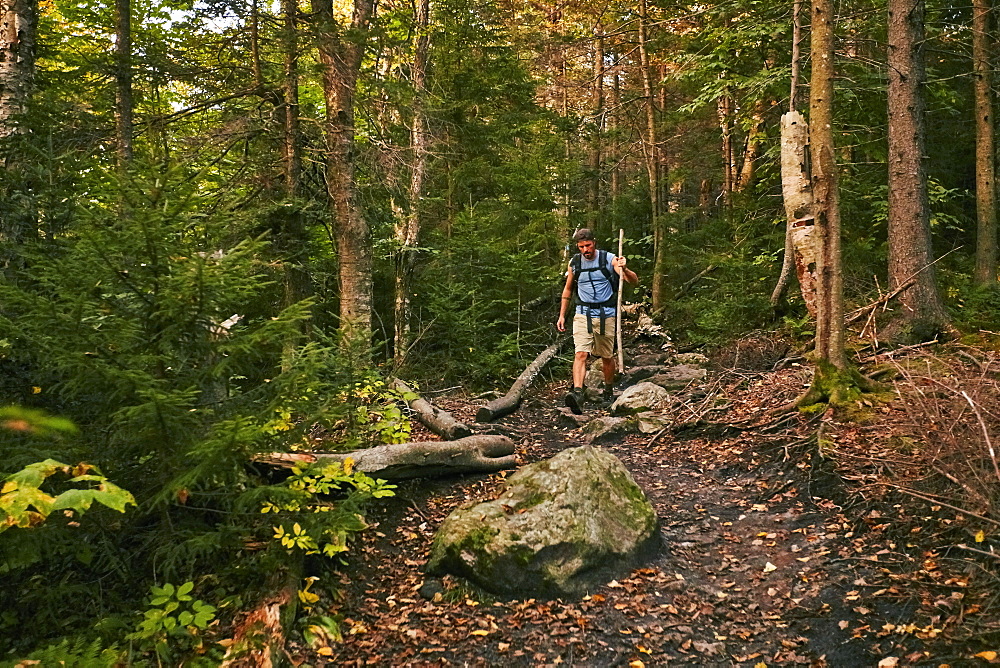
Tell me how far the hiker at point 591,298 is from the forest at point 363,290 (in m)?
1.13

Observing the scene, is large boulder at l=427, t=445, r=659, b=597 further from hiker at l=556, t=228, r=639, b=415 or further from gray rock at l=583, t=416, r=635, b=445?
hiker at l=556, t=228, r=639, b=415

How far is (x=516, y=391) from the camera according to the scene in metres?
10.3

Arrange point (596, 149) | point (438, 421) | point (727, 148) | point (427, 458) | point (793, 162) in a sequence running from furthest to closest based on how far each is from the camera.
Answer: point (596, 149), point (727, 148), point (793, 162), point (438, 421), point (427, 458)

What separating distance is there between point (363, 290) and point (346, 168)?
1.68 meters

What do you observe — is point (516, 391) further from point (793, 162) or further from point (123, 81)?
point (123, 81)

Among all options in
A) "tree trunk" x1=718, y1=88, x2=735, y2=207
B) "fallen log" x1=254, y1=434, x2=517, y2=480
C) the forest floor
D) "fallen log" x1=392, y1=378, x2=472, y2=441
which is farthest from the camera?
"tree trunk" x1=718, y1=88, x2=735, y2=207

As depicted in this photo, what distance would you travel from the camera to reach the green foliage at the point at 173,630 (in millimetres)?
3428

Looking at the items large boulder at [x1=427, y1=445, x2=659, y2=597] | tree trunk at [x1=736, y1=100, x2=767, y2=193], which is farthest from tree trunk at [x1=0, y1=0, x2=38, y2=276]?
tree trunk at [x1=736, y1=100, x2=767, y2=193]

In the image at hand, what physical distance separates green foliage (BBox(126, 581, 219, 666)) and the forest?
0.08 ft

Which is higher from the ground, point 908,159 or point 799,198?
point 908,159

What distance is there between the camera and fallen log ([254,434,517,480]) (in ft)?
18.6

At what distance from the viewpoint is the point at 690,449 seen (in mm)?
7340

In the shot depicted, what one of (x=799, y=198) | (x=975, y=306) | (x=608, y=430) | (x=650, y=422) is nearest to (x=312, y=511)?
(x=608, y=430)

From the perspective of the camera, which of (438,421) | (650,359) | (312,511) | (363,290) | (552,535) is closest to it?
(312,511)
